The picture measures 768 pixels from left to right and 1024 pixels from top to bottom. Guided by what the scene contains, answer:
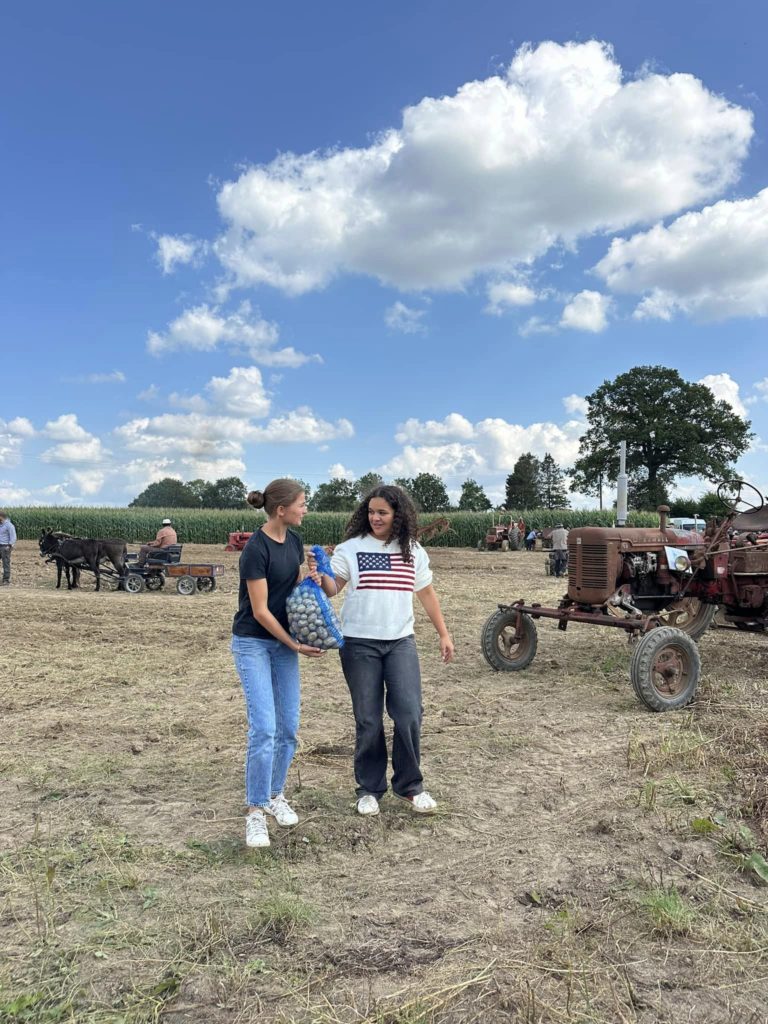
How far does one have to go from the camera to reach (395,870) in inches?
124

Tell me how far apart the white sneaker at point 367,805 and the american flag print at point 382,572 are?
3.68 feet

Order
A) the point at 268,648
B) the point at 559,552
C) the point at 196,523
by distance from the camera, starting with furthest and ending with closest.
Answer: the point at 196,523, the point at 559,552, the point at 268,648

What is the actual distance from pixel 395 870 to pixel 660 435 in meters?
57.7

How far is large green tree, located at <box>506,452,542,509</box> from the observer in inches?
3209

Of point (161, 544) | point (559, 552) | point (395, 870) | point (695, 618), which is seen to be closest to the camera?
point (395, 870)

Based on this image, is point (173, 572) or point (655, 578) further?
point (173, 572)

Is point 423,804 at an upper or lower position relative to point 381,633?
lower

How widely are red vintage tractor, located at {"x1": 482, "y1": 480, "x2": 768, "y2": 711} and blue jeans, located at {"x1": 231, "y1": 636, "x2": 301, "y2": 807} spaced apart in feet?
12.9

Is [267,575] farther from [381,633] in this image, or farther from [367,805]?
[367,805]

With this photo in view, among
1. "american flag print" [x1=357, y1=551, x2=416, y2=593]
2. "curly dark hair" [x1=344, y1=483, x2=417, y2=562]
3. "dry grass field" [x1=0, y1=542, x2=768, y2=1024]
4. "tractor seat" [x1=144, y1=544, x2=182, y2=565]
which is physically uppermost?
"curly dark hair" [x1=344, y1=483, x2=417, y2=562]

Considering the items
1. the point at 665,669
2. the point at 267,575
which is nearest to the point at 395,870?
the point at 267,575

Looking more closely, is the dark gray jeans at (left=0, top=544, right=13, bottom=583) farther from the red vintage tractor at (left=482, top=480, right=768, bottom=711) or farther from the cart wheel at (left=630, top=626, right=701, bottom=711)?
the cart wheel at (left=630, top=626, right=701, bottom=711)

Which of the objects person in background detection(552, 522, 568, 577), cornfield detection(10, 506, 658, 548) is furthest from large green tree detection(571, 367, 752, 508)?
person in background detection(552, 522, 568, 577)

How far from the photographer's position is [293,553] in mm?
3523
